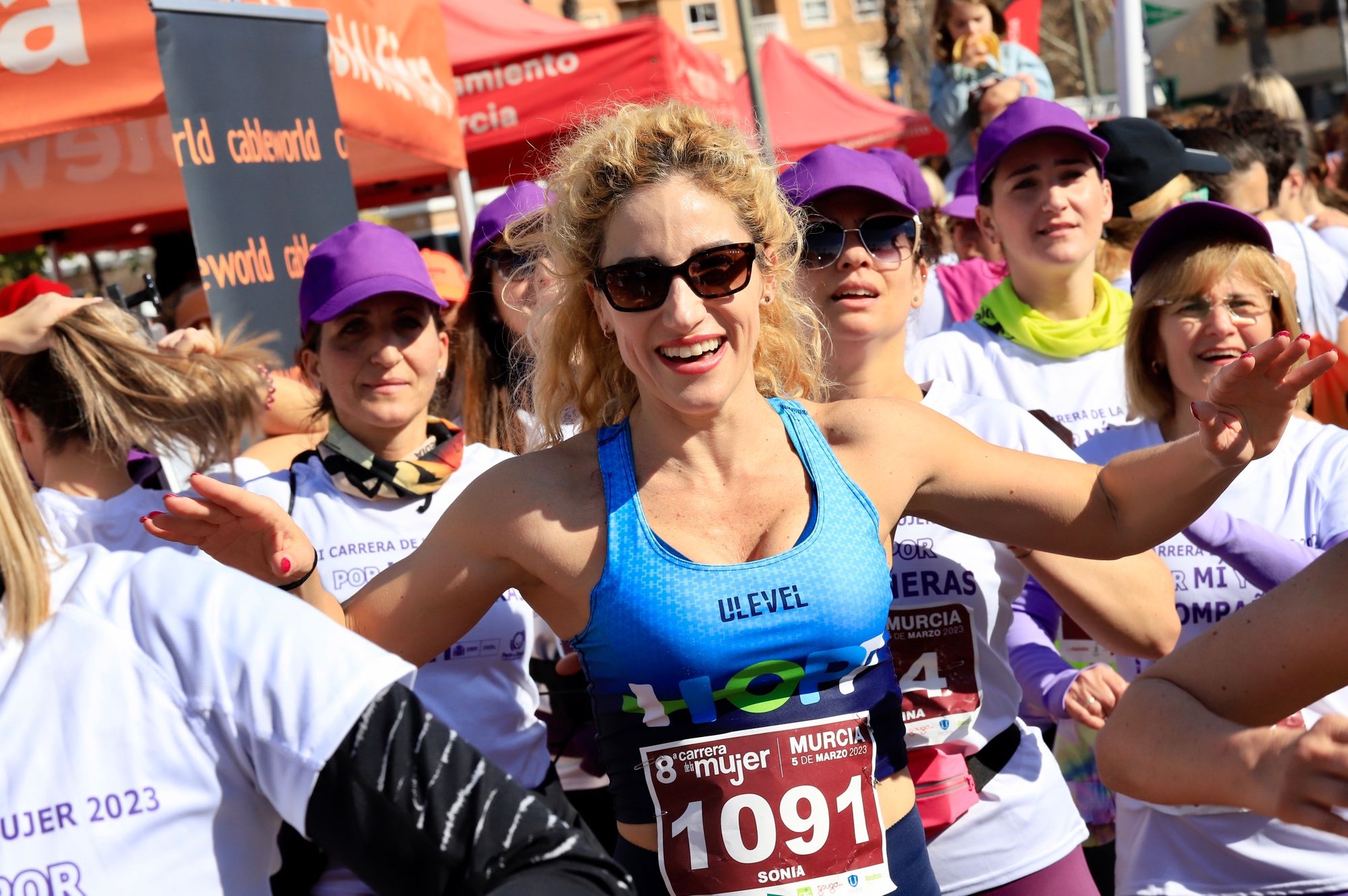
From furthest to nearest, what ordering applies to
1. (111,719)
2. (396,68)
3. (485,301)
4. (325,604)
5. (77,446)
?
(396,68), (485,301), (77,446), (325,604), (111,719)

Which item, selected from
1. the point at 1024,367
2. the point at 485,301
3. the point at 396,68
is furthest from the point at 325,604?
the point at 396,68

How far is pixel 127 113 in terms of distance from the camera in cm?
437

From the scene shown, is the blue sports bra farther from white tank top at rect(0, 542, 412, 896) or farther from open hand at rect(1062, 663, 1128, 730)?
open hand at rect(1062, 663, 1128, 730)

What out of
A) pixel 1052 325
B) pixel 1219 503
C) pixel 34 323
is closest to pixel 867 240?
pixel 1219 503

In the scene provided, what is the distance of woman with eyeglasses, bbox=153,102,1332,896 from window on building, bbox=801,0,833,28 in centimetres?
5496

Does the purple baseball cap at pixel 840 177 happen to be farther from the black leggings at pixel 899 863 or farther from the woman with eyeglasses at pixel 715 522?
the black leggings at pixel 899 863

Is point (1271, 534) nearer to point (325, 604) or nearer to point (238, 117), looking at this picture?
point (325, 604)

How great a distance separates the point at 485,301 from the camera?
12.9 feet

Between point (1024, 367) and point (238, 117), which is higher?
point (238, 117)

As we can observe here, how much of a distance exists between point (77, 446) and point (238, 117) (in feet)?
4.99

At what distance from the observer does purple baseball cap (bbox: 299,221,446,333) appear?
3260 mm

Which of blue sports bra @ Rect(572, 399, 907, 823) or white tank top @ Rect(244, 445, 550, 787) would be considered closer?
blue sports bra @ Rect(572, 399, 907, 823)

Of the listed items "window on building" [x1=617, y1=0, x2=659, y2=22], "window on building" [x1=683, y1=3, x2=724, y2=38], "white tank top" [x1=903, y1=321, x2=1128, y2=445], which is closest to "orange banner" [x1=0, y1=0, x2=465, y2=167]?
"white tank top" [x1=903, y1=321, x2=1128, y2=445]

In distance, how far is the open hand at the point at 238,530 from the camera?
2.07 m
